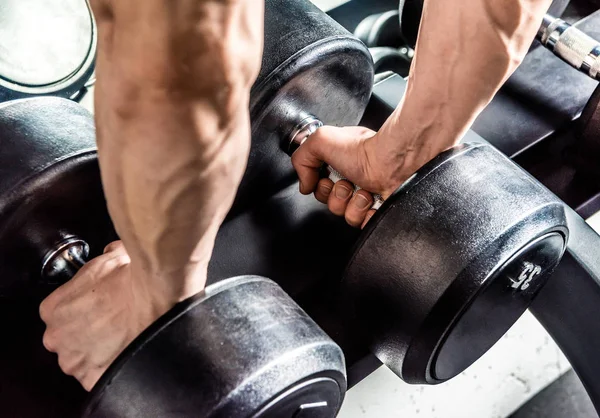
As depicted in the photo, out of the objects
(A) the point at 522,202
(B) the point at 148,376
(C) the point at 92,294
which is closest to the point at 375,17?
(A) the point at 522,202

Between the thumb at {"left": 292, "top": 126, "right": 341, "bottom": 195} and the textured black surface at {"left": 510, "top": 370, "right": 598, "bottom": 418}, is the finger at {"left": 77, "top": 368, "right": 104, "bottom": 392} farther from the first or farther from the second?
the textured black surface at {"left": 510, "top": 370, "right": 598, "bottom": 418}

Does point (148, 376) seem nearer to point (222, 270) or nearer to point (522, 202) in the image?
point (222, 270)

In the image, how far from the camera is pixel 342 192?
1070mm

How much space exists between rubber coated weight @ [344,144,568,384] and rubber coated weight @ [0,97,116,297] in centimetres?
40

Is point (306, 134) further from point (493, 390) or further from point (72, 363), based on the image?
point (493, 390)

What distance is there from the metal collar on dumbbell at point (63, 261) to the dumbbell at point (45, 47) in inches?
14.1

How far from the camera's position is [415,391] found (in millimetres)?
1282

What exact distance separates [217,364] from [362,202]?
43 cm

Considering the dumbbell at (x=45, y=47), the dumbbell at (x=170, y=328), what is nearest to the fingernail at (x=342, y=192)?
the dumbbell at (x=170, y=328)

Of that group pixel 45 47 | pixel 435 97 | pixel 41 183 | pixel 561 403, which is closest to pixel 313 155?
pixel 435 97

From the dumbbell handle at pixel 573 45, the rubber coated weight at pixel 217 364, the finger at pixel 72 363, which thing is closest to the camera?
the rubber coated weight at pixel 217 364

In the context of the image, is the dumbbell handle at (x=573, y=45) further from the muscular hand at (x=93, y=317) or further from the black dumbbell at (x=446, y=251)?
the muscular hand at (x=93, y=317)

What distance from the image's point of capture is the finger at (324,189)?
3.65ft

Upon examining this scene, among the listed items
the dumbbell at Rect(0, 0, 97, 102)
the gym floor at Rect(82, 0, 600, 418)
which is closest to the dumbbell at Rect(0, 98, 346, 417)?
the dumbbell at Rect(0, 0, 97, 102)
